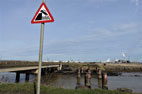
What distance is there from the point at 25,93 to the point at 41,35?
5155 millimetres

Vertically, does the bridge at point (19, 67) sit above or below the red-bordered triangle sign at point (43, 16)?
below

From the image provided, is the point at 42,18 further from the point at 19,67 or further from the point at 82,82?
the point at 82,82

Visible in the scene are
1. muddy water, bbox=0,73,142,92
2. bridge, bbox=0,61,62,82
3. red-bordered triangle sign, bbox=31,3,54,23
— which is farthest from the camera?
muddy water, bbox=0,73,142,92

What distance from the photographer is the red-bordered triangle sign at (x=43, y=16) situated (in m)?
3.81

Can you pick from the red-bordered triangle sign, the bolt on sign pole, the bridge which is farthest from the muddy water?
the red-bordered triangle sign

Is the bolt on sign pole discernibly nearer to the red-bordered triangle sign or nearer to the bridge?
the red-bordered triangle sign

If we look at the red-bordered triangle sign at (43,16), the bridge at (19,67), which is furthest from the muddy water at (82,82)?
the red-bordered triangle sign at (43,16)

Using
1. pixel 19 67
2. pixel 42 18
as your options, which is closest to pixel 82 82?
pixel 19 67

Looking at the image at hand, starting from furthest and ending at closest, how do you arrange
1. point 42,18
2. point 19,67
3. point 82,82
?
point 82,82
point 19,67
point 42,18

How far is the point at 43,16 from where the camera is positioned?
3893 mm

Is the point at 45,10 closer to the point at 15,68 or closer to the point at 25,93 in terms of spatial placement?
the point at 25,93

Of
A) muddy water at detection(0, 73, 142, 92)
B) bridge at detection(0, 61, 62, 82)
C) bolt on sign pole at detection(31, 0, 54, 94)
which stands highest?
bolt on sign pole at detection(31, 0, 54, 94)

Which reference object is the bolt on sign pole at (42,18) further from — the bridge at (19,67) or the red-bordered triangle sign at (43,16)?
the bridge at (19,67)

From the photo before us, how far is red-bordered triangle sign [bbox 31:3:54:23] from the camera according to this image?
3.81 meters
